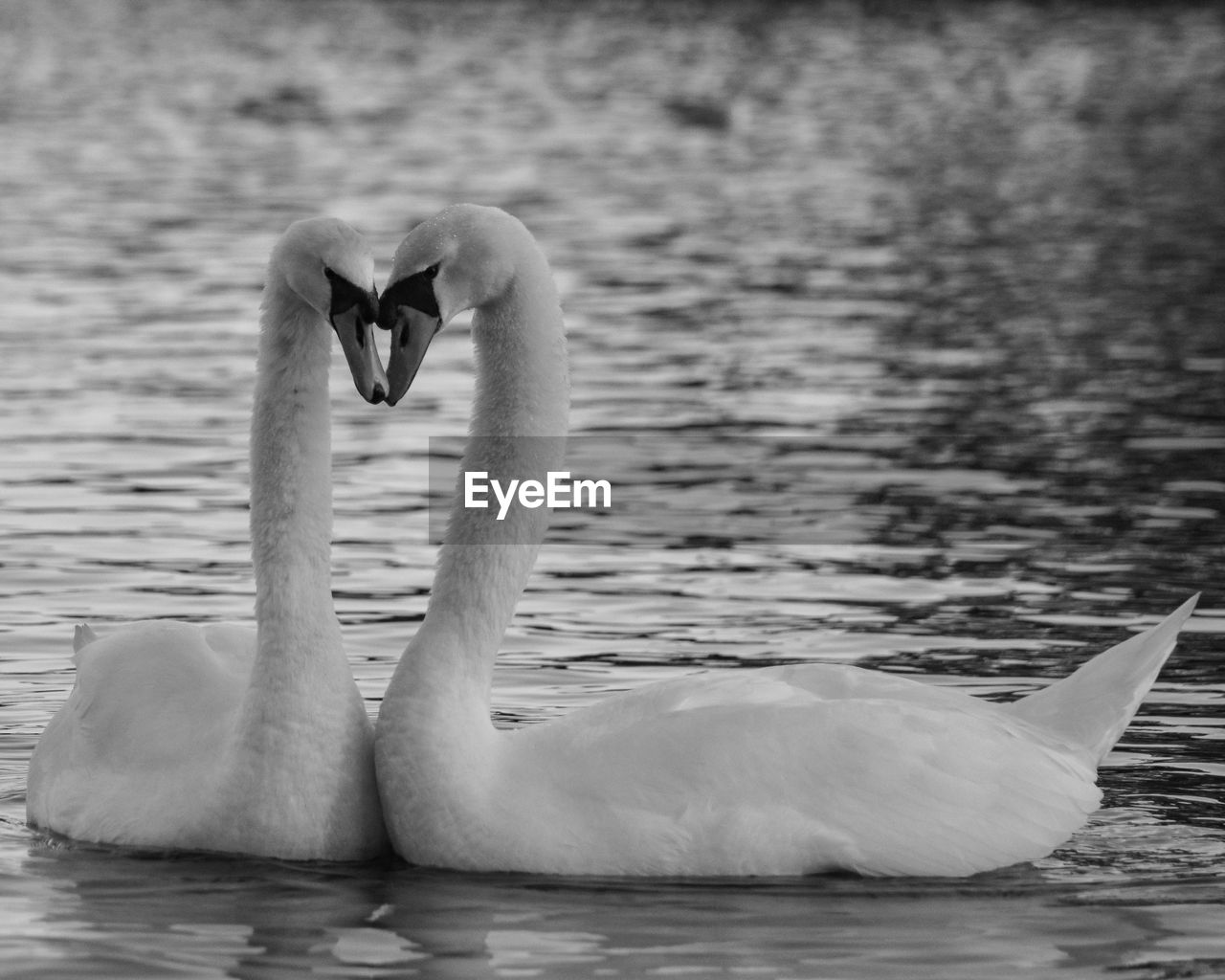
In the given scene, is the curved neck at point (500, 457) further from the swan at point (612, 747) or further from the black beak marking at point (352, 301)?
the black beak marking at point (352, 301)

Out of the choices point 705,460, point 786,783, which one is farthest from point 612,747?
point 705,460

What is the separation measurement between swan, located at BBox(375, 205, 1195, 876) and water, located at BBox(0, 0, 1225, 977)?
155 millimetres

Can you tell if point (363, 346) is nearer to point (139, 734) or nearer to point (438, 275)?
point (438, 275)

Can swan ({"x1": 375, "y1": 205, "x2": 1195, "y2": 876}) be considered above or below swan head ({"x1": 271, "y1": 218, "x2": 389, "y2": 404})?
below

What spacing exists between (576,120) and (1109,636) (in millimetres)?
37665

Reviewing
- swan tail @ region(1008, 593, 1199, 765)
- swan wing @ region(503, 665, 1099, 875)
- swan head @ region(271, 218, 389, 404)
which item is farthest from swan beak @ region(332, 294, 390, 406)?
swan tail @ region(1008, 593, 1199, 765)

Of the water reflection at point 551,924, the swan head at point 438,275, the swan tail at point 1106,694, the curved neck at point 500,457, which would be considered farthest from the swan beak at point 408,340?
the swan tail at point 1106,694

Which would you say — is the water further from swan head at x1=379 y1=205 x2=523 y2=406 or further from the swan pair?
swan head at x1=379 y1=205 x2=523 y2=406

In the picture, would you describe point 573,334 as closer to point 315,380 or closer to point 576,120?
point 315,380

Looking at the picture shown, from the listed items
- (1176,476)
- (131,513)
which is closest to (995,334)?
(1176,476)

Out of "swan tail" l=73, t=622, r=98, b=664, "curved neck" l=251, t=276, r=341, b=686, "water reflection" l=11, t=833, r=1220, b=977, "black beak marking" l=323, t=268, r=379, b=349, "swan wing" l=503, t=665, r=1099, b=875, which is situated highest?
"black beak marking" l=323, t=268, r=379, b=349

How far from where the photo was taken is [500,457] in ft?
27.9

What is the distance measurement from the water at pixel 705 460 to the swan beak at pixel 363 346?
63.2 inches

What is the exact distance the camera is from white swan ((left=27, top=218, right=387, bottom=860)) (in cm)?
823
